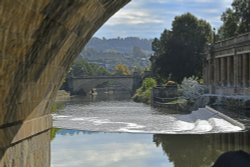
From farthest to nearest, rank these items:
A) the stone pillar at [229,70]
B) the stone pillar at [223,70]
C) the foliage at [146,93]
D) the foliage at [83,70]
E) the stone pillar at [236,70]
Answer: the foliage at [83,70] < the foliage at [146,93] < the stone pillar at [223,70] < the stone pillar at [229,70] < the stone pillar at [236,70]

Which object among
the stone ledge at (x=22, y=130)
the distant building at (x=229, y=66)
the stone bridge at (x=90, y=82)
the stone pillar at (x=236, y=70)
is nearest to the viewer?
the stone ledge at (x=22, y=130)

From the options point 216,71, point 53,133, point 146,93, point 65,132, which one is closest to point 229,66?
point 216,71

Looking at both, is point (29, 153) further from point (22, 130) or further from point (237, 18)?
point (237, 18)

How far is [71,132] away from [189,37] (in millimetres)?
44005

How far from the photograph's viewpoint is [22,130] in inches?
281

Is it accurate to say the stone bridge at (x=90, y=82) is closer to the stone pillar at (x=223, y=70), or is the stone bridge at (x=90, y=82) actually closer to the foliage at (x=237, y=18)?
the foliage at (x=237, y=18)

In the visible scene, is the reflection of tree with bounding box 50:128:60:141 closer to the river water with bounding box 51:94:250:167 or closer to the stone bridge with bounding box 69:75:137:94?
the river water with bounding box 51:94:250:167

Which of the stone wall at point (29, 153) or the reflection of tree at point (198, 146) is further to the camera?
the reflection of tree at point (198, 146)

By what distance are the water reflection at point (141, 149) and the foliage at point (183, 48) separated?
42.1m

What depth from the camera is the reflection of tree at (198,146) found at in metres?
23.0

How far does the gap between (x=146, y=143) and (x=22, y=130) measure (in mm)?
22578

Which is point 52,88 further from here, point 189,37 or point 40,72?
point 189,37

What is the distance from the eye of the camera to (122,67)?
559ft

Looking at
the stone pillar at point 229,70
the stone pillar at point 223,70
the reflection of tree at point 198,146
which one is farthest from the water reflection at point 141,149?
the stone pillar at point 223,70
